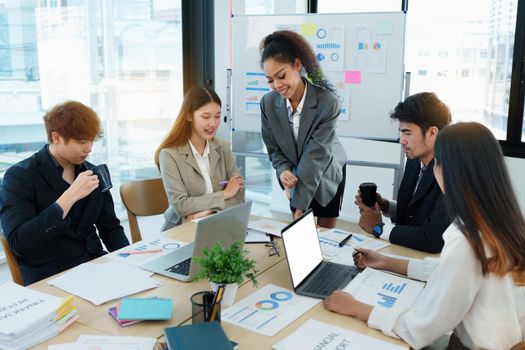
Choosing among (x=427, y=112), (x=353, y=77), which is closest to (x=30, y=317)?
(x=427, y=112)

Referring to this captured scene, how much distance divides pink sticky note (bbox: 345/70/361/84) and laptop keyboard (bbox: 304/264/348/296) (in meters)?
2.22

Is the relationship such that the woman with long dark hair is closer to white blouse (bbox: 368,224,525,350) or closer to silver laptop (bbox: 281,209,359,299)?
white blouse (bbox: 368,224,525,350)

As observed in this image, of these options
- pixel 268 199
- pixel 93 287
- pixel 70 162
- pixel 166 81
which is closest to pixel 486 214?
pixel 93 287

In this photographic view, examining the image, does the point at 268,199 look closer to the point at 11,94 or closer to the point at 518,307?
the point at 11,94

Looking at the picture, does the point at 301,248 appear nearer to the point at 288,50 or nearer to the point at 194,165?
the point at 194,165

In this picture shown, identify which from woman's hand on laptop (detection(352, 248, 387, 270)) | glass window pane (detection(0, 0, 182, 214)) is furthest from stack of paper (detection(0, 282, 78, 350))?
glass window pane (detection(0, 0, 182, 214))

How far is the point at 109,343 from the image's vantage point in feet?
4.31

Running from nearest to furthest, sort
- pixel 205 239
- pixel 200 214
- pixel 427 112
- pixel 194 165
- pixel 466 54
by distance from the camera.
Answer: pixel 205 239, pixel 427 112, pixel 200 214, pixel 194 165, pixel 466 54

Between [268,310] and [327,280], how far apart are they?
0.30m

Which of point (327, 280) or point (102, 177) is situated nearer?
point (327, 280)

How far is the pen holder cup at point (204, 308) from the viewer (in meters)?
1.37

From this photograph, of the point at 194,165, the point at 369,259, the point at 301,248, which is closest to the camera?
the point at 301,248

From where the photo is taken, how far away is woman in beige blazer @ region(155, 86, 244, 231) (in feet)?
8.05

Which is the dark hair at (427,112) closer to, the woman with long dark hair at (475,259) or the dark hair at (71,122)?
the woman with long dark hair at (475,259)
